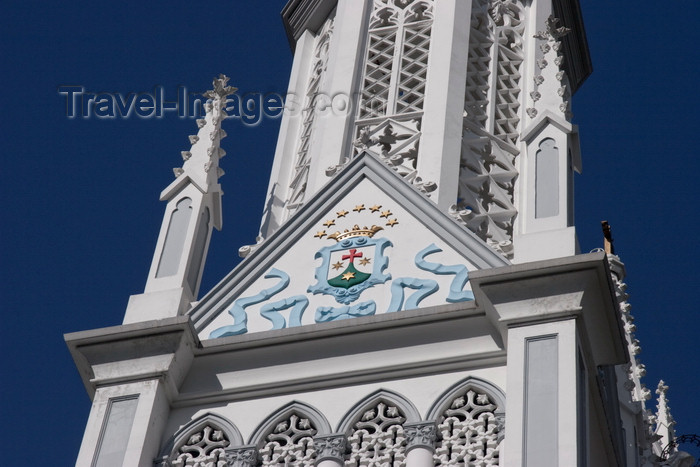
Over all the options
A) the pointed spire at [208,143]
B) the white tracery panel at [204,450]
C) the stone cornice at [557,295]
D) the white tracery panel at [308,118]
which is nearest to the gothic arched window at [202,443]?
the white tracery panel at [204,450]

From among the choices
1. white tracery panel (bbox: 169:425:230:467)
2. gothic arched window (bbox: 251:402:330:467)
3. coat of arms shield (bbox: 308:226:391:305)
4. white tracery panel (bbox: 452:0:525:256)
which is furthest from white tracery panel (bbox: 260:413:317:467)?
white tracery panel (bbox: 452:0:525:256)

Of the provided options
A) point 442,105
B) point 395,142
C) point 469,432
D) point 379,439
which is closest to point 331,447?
point 379,439

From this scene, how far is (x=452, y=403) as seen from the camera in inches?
642

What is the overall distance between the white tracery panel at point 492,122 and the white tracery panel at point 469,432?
274 cm

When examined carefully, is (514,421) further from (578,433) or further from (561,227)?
(561,227)

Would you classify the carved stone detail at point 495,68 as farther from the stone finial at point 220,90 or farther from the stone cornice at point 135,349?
the stone cornice at point 135,349

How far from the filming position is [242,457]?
16375mm

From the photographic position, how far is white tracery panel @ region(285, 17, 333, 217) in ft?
68.8

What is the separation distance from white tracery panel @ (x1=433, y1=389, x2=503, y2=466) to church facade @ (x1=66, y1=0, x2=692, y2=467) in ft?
0.06

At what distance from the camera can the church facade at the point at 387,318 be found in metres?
16.1

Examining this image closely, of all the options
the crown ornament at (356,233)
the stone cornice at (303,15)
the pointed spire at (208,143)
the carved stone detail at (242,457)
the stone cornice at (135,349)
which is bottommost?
the carved stone detail at (242,457)

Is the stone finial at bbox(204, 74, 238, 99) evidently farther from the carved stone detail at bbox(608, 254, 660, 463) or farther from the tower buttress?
the carved stone detail at bbox(608, 254, 660, 463)

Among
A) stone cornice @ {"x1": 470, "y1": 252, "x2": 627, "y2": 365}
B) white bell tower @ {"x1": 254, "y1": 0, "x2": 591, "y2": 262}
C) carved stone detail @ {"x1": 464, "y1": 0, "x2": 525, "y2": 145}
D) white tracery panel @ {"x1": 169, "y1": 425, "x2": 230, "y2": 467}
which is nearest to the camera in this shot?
stone cornice @ {"x1": 470, "y1": 252, "x2": 627, "y2": 365}

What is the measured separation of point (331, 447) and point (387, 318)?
1386 millimetres
